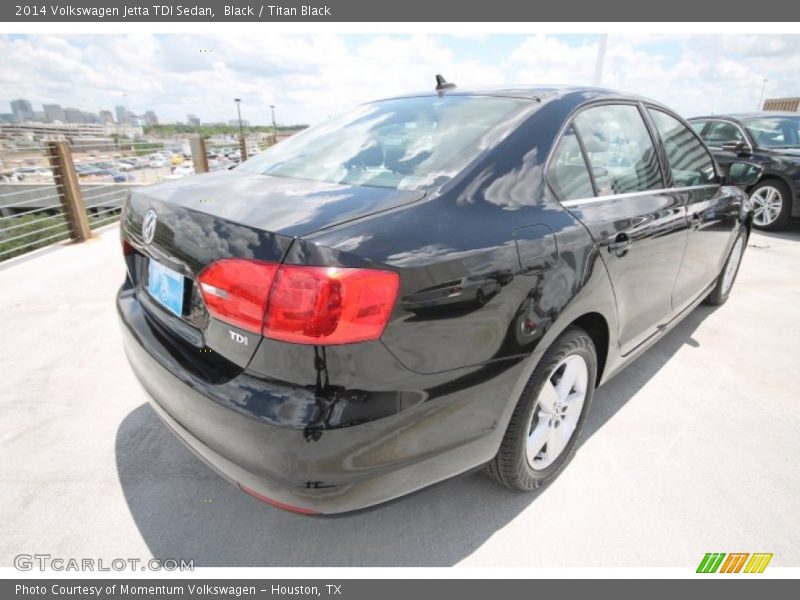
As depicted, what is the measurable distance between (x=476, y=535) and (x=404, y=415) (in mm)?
809

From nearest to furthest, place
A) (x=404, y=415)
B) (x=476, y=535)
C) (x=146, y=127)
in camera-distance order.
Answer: (x=404, y=415) → (x=476, y=535) → (x=146, y=127)

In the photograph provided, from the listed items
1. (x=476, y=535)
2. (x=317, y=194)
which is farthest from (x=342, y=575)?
(x=317, y=194)

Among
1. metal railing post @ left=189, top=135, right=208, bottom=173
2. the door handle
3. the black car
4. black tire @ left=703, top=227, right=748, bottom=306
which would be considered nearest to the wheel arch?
the door handle

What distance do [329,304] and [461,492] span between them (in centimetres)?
122

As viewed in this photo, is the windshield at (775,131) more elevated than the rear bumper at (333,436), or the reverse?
the windshield at (775,131)

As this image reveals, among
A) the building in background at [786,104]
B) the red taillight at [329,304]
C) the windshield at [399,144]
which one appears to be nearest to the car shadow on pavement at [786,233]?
the windshield at [399,144]

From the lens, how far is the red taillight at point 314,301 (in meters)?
1.19

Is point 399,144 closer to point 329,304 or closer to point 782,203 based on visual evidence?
point 329,304

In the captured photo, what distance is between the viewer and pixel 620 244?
1.97m

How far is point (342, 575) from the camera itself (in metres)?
1.66

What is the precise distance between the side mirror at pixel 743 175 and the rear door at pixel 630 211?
4.07 ft

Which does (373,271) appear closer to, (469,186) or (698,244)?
(469,186)

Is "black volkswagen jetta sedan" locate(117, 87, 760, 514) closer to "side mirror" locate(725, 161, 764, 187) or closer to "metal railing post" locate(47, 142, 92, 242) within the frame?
"side mirror" locate(725, 161, 764, 187)

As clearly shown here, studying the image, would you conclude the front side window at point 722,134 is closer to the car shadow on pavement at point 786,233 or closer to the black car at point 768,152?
the black car at point 768,152
